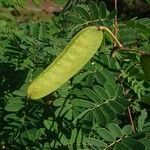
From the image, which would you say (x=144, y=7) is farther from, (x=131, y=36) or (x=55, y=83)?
(x=55, y=83)

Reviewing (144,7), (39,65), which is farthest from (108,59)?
(144,7)

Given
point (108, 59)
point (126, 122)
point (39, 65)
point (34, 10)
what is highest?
point (108, 59)

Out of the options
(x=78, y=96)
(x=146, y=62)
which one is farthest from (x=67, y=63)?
(x=78, y=96)

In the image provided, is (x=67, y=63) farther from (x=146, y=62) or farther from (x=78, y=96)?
(x=78, y=96)

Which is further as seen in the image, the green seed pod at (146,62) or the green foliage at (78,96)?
the green foliage at (78,96)

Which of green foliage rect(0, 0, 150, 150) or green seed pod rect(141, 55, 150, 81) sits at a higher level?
green seed pod rect(141, 55, 150, 81)

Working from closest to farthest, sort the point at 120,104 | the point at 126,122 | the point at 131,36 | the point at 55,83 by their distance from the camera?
the point at 55,83
the point at 120,104
the point at 131,36
the point at 126,122
